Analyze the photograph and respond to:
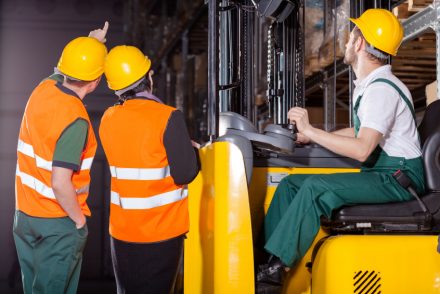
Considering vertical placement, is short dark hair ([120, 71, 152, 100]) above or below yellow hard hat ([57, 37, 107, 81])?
below

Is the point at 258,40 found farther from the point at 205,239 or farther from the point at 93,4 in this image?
the point at 205,239

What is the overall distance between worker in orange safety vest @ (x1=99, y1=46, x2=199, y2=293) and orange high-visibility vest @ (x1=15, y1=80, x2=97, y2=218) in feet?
0.72

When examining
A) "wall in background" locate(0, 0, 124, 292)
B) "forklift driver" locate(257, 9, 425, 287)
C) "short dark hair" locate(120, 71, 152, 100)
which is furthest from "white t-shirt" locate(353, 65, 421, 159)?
"wall in background" locate(0, 0, 124, 292)

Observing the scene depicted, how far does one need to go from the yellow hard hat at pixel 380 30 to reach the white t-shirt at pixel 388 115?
0.38 ft

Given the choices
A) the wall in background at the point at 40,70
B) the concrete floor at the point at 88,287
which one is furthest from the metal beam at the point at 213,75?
the wall in background at the point at 40,70

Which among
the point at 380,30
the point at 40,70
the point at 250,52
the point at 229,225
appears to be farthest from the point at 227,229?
the point at 40,70

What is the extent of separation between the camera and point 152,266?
3.37 m

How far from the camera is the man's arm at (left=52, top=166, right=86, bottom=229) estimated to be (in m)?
3.46

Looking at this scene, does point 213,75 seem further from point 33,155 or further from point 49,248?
point 49,248

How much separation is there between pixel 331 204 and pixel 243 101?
1070 millimetres

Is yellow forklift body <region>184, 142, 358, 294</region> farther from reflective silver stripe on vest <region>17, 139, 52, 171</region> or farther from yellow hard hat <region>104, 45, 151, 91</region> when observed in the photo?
reflective silver stripe on vest <region>17, 139, 52, 171</region>

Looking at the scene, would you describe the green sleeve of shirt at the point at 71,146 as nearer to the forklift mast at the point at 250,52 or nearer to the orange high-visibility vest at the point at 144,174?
the orange high-visibility vest at the point at 144,174

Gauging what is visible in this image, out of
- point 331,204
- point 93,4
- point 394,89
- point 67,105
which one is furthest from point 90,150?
point 93,4

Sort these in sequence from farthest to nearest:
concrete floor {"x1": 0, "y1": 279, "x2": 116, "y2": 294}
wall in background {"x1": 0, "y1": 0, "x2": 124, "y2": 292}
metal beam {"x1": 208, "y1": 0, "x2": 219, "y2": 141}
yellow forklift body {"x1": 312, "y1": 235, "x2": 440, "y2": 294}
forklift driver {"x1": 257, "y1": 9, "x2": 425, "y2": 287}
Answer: wall in background {"x1": 0, "y1": 0, "x2": 124, "y2": 292} < concrete floor {"x1": 0, "y1": 279, "x2": 116, "y2": 294} < metal beam {"x1": 208, "y1": 0, "x2": 219, "y2": 141} < forklift driver {"x1": 257, "y1": 9, "x2": 425, "y2": 287} < yellow forklift body {"x1": 312, "y1": 235, "x2": 440, "y2": 294}
